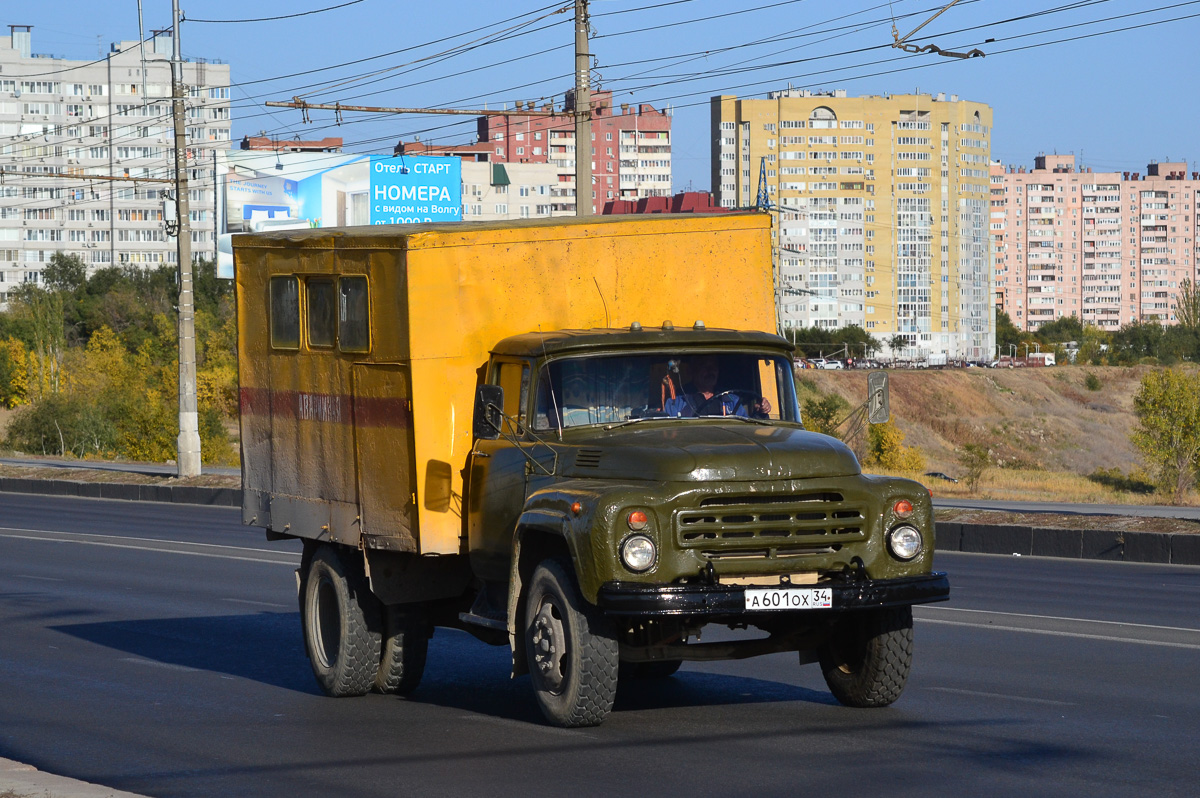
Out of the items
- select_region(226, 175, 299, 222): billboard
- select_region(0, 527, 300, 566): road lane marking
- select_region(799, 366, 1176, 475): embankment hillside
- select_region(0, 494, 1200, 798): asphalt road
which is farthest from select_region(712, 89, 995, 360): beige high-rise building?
select_region(0, 494, 1200, 798): asphalt road

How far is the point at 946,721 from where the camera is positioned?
25.6 ft

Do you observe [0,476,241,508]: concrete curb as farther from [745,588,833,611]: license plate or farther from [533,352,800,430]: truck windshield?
[745,588,833,611]: license plate

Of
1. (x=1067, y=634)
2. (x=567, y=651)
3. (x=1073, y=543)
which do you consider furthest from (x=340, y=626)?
(x=1073, y=543)

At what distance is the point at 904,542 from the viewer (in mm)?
7438

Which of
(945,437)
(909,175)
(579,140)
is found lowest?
(945,437)

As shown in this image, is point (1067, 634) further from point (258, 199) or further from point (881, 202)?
point (881, 202)

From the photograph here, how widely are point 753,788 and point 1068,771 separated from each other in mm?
1415

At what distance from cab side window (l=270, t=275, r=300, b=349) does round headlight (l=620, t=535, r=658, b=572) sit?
3.57m

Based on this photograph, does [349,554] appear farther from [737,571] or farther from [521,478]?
[737,571]

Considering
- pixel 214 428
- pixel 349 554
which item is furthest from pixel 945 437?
pixel 349 554

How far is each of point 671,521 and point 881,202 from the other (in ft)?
564

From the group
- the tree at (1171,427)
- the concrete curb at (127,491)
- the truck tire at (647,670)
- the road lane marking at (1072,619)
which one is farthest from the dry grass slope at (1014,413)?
the truck tire at (647,670)

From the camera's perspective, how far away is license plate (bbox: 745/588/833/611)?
707cm

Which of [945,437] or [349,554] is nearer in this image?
[349,554]
